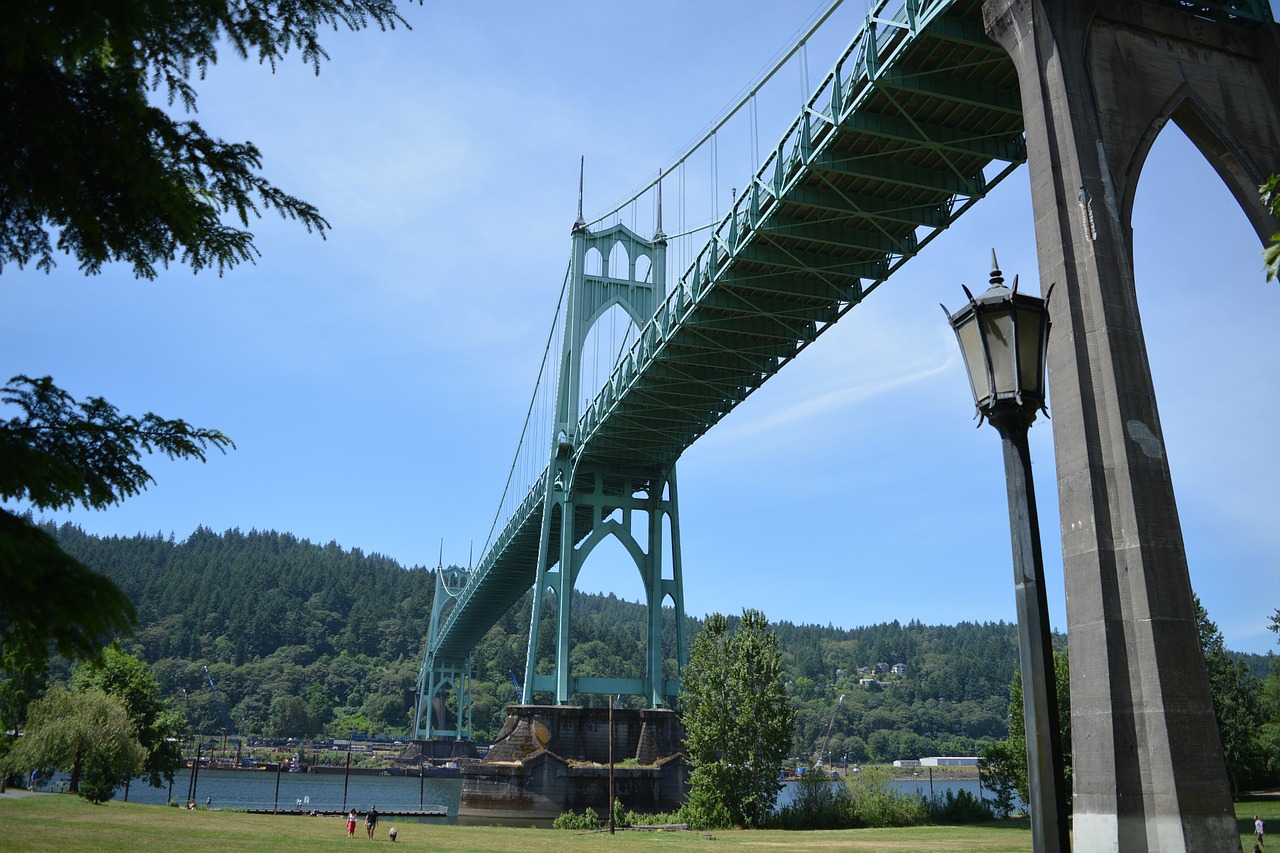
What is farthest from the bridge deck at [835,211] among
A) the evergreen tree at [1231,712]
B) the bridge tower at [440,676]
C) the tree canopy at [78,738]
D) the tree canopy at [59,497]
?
the bridge tower at [440,676]

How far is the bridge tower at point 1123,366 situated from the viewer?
32.7 feet

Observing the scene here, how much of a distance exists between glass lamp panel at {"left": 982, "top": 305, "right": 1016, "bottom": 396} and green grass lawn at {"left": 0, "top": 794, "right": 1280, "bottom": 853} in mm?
17735

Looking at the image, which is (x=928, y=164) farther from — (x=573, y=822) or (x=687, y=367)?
(x=573, y=822)

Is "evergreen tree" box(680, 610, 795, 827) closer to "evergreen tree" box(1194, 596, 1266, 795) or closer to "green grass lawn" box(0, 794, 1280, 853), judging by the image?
"green grass lawn" box(0, 794, 1280, 853)

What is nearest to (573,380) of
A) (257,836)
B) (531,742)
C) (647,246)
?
(647,246)

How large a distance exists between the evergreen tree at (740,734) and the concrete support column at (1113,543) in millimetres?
19468

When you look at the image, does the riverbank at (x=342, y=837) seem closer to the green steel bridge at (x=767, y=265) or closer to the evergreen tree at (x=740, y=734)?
the evergreen tree at (x=740, y=734)

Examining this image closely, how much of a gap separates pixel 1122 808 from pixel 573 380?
3627cm

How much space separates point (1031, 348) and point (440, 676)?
376 ft

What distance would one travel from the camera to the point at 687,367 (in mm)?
32469

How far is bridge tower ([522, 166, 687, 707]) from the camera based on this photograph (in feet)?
129

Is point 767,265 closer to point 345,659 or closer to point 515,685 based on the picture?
point 515,685

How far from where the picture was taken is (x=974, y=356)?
Answer: 172 inches

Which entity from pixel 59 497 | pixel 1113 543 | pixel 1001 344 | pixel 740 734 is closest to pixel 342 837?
pixel 740 734
